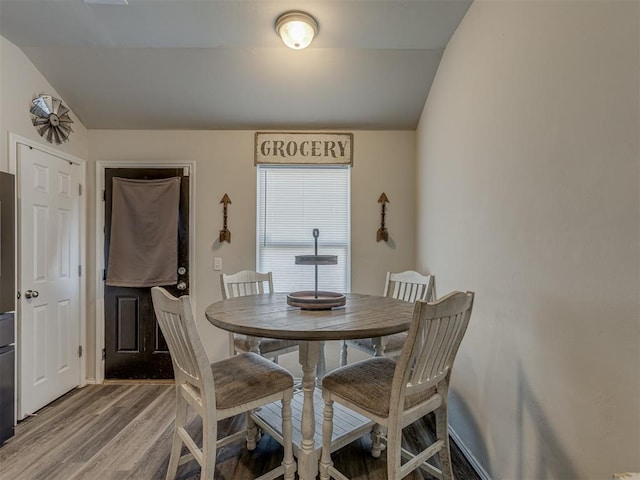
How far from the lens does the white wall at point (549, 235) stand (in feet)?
3.18

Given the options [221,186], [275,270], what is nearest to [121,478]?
[275,270]

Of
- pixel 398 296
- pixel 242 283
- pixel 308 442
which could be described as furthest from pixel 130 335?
pixel 398 296

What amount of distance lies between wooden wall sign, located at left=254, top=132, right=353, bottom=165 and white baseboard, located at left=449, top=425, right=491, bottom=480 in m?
2.25

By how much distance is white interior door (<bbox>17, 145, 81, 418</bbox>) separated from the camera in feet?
7.57

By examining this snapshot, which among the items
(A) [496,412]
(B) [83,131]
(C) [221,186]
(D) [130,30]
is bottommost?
(A) [496,412]

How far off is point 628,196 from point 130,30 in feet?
9.14

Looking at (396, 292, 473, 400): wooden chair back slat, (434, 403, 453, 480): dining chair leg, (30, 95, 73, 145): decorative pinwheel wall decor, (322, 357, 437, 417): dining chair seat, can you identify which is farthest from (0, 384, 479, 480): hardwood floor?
(30, 95, 73, 145): decorative pinwheel wall decor

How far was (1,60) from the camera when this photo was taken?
7.16ft

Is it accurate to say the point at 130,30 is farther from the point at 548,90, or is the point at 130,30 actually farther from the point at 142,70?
the point at 548,90

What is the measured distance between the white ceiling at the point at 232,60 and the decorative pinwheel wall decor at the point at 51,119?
0.29ft

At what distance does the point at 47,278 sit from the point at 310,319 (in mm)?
2249

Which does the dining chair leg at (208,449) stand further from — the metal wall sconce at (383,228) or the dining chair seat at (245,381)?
the metal wall sconce at (383,228)

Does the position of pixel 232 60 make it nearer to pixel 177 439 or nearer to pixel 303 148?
pixel 303 148

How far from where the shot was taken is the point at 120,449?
6.46 ft
